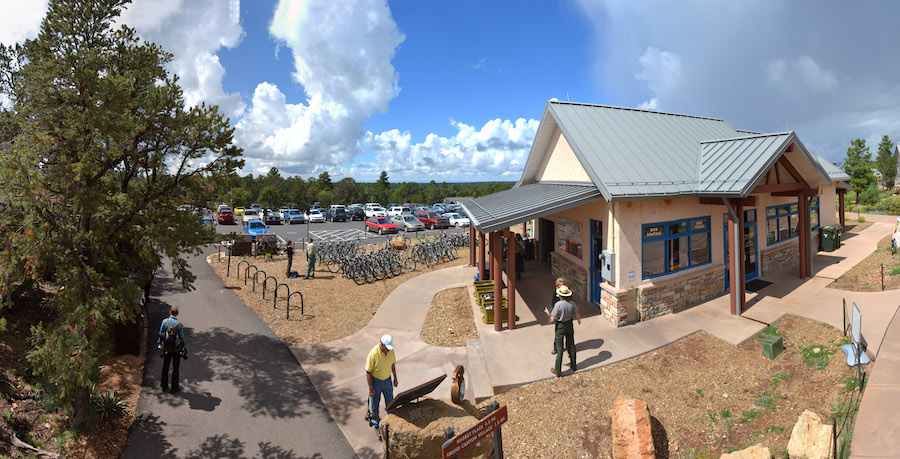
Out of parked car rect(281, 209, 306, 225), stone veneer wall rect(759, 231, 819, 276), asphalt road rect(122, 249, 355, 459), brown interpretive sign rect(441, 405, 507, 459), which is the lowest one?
asphalt road rect(122, 249, 355, 459)

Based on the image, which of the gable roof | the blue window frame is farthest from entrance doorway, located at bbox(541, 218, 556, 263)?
the blue window frame

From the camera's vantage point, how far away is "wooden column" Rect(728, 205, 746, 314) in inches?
389

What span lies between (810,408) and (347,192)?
66.9m

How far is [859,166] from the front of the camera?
1694 inches

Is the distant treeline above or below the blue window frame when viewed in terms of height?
above

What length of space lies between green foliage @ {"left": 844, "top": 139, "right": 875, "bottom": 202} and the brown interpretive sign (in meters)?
53.7

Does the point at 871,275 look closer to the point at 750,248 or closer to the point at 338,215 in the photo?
the point at 750,248

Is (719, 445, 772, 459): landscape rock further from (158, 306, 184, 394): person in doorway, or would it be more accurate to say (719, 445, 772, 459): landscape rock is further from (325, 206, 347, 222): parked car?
(325, 206, 347, 222): parked car

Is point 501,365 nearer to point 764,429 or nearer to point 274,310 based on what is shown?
point 764,429

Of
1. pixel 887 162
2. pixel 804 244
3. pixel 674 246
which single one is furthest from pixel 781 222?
pixel 887 162

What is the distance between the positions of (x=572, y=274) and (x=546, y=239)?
4.72 meters

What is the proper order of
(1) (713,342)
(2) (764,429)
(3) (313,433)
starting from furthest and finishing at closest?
(1) (713,342), (3) (313,433), (2) (764,429)

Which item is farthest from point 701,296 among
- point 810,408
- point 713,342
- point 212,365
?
point 212,365

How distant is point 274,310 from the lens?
12.2 meters
